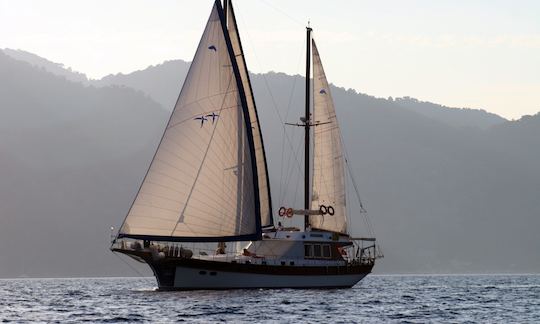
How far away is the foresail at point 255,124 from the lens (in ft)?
229

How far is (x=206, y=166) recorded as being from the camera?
66.4 m

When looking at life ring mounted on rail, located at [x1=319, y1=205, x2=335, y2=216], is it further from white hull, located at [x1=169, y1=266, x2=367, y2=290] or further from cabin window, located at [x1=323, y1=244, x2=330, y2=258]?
white hull, located at [x1=169, y1=266, x2=367, y2=290]

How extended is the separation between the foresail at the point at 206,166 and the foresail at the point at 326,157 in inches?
561

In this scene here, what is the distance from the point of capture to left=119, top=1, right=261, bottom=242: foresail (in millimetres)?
65562

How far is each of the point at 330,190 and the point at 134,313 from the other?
2995 cm

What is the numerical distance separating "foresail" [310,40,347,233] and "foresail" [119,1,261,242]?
46.7 feet

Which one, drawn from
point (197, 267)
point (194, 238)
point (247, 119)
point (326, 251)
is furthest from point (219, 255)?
point (247, 119)

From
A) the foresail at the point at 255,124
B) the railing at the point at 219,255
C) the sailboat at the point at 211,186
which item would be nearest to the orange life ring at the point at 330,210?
the railing at the point at 219,255

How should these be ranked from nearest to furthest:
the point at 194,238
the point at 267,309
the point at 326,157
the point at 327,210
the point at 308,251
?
the point at 267,309 → the point at 194,238 → the point at 308,251 → the point at 326,157 → the point at 327,210

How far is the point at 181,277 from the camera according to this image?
70750 mm

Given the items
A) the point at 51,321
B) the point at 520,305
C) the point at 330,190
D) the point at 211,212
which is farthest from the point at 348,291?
the point at 51,321

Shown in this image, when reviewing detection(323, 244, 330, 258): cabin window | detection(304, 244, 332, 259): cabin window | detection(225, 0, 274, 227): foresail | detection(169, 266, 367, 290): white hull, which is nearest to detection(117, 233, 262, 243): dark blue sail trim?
detection(169, 266, 367, 290): white hull

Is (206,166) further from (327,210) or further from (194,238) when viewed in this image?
(327,210)

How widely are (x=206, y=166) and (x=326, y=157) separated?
58.1 feet
